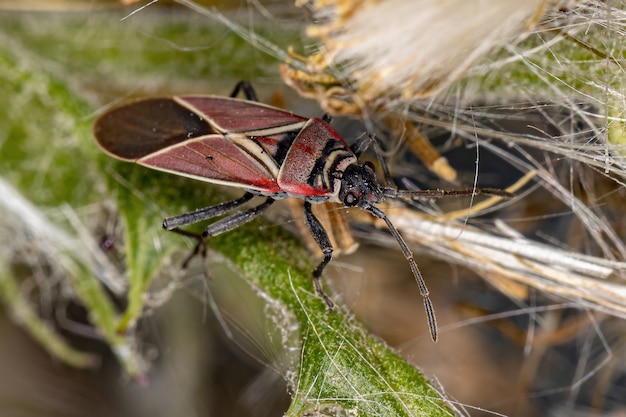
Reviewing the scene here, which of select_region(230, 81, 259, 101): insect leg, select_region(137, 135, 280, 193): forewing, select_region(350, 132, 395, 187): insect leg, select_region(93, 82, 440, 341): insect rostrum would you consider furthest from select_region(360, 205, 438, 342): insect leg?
select_region(230, 81, 259, 101): insect leg

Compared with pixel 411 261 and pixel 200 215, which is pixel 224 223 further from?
pixel 411 261

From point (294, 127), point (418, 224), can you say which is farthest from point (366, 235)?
point (294, 127)

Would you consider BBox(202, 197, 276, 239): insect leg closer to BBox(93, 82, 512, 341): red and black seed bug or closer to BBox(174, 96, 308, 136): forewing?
BBox(93, 82, 512, 341): red and black seed bug

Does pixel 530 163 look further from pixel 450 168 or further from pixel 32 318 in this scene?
pixel 32 318

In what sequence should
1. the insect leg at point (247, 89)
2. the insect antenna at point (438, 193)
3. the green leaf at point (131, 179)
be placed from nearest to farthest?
the green leaf at point (131, 179)
the insect antenna at point (438, 193)
the insect leg at point (247, 89)

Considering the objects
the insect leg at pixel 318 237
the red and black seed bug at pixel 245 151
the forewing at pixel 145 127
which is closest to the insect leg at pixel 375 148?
the red and black seed bug at pixel 245 151

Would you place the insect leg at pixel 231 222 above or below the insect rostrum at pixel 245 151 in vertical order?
below

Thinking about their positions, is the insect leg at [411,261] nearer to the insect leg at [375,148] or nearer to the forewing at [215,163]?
the insect leg at [375,148]

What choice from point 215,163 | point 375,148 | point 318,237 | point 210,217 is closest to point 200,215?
point 210,217
